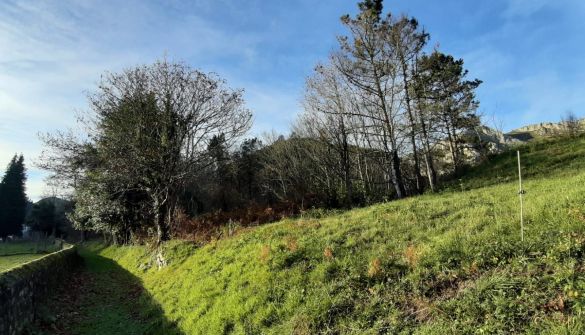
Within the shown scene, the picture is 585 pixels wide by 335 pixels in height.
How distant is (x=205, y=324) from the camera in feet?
29.3

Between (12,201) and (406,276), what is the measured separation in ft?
282

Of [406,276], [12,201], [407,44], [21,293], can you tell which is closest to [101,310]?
[21,293]

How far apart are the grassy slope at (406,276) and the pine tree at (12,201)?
74923mm

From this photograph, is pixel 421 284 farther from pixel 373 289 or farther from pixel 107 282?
pixel 107 282

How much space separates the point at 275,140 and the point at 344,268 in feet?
146

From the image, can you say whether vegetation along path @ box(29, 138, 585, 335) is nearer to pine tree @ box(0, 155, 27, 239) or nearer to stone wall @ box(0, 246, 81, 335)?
stone wall @ box(0, 246, 81, 335)

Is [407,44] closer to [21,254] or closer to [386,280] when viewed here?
[386,280]

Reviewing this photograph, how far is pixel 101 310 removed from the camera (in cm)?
1370

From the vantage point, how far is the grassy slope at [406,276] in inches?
221

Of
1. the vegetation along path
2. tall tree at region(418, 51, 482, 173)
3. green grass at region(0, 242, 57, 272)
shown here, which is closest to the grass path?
the vegetation along path

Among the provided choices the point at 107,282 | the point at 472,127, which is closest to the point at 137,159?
the point at 107,282

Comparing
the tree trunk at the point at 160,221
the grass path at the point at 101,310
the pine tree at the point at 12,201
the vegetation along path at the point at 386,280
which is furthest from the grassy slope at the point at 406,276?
the pine tree at the point at 12,201

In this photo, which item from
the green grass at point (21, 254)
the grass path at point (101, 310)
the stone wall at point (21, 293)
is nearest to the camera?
the stone wall at point (21, 293)

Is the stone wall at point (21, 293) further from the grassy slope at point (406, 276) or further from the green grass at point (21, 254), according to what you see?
the green grass at point (21, 254)
